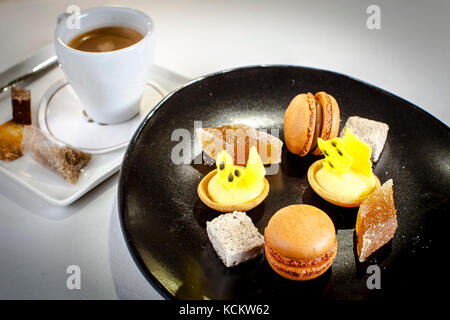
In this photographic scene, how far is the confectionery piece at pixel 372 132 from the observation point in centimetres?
130

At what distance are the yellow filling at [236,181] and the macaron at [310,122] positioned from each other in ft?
0.57

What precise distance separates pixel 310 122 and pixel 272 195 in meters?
0.24

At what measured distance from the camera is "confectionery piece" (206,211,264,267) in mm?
1027

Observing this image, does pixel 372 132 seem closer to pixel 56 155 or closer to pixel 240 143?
pixel 240 143

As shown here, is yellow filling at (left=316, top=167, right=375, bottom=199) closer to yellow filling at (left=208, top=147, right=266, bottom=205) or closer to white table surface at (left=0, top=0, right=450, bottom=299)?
yellow filling at (left=208, top=147, right=266, bottom=205)

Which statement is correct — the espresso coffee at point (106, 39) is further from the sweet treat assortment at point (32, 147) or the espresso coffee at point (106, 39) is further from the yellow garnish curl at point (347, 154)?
the yellow garnish curl at point (347, 154)

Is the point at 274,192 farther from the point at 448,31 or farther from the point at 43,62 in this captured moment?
the point at 448,31

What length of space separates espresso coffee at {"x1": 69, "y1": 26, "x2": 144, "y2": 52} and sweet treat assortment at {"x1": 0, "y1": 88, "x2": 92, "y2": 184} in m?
0.25

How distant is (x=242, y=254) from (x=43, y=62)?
→ 47.7 inches

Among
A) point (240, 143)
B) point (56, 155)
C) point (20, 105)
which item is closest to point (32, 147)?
point (56, 155)

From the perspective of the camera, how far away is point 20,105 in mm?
1472

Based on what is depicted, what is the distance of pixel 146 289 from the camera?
3.60 feet
